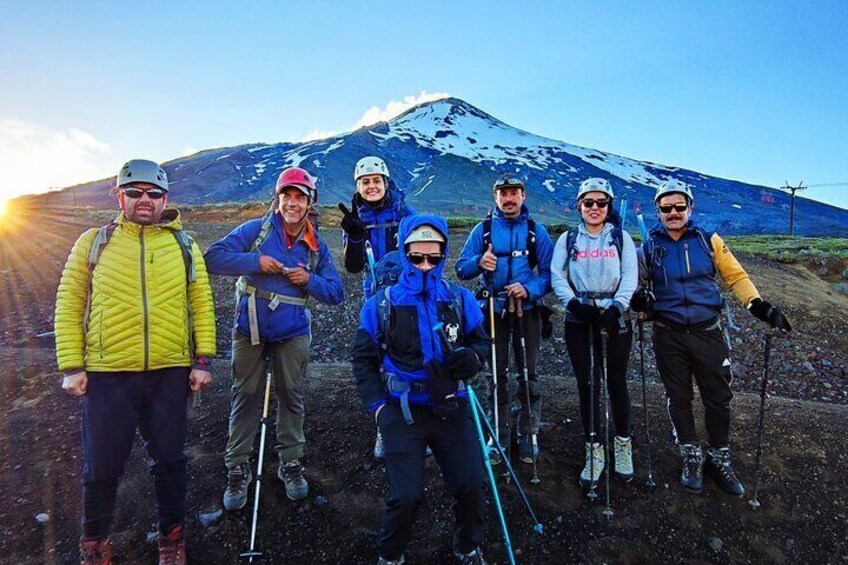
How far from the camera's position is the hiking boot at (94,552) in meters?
3.71

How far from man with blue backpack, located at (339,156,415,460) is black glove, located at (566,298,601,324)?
2.27 meters

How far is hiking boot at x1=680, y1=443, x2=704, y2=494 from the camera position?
508 cm

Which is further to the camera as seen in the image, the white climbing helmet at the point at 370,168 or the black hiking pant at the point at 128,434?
the white climbing helmet at the point at 370,168

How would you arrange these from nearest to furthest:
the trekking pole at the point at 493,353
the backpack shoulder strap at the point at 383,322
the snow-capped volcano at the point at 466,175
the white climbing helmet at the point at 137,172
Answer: the white climbing helmet at the point at 137,172 < the backpack shoulder strap at the point at 383,322 < the trekking pole at the point at 493,353 < the snow-capped volcano at the point at 466,175

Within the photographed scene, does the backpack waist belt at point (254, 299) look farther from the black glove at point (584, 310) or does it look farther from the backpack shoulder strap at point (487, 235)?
the black glove at point (584, 310)

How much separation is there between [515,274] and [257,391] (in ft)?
10.6

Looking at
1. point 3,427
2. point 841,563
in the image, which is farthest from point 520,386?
point 3,427

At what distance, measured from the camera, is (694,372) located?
5.18 metres

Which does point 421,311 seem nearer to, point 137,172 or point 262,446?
point 262,446

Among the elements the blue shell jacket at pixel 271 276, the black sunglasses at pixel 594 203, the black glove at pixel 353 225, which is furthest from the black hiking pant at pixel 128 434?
the black sunglasses at pixel 594 203

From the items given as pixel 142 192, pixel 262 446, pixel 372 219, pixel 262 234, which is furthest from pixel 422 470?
pixel 142 192

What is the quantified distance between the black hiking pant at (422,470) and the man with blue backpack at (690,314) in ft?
8.96

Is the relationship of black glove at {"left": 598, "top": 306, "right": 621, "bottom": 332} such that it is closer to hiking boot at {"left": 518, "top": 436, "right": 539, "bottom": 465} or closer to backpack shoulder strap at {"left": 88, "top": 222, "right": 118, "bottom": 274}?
hiking boot at {"left": 518, "top": 436, "right": 539, "bottom": 465}

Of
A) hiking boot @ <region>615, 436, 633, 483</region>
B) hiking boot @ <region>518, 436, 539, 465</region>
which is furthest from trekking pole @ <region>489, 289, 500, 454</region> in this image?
hiking boot @ <region>615, 436, 633, 483</region>
